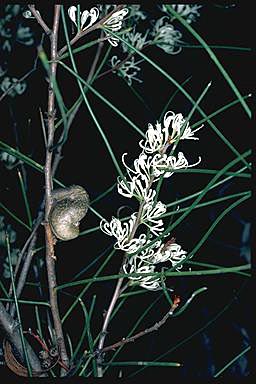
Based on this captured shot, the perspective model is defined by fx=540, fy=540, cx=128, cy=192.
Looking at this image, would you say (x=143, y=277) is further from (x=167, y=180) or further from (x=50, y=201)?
(x=167, y=180)

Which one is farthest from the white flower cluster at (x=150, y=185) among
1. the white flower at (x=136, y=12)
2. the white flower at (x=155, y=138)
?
the white flower at (x=136, y=12)

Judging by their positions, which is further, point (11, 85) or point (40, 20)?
point (11, 85)

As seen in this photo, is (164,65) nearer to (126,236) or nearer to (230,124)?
(230,124)

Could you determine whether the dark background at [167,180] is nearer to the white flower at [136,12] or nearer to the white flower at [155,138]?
the white flower at [136,12]

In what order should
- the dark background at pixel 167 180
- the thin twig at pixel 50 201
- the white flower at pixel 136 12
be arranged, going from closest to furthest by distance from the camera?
the thin twig at pixel 50 201, the white flower at pixel 136 12, the dark background at pixel 167 180

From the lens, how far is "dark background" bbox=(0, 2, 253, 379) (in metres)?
0.61

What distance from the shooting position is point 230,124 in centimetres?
65

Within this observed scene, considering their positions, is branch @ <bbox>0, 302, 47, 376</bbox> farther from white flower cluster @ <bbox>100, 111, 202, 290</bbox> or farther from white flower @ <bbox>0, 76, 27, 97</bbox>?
white flower @ <bbox>0, 76, 27, 97</bbox>

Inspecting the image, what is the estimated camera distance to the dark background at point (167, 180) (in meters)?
0.61

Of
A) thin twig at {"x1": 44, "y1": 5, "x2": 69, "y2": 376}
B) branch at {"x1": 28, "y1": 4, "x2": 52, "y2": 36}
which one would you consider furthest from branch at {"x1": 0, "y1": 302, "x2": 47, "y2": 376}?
branch at {"x1": 28, "y1": 4, "x2": 52, "y2": 36}

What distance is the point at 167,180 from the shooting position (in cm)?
63

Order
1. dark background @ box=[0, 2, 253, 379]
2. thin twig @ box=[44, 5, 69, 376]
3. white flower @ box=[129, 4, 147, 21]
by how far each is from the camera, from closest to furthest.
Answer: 1. thin twig @ box=[44, 5, 69, 376]
2. white flower @ box=[129, 4, 147, 21]
3. dark background @ box=[0, 2, 253, 379]

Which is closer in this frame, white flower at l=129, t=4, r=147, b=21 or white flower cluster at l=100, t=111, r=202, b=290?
white flower cluster at l=100, t=111, r=202, b=290

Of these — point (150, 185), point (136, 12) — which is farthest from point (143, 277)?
point (136, 12)
